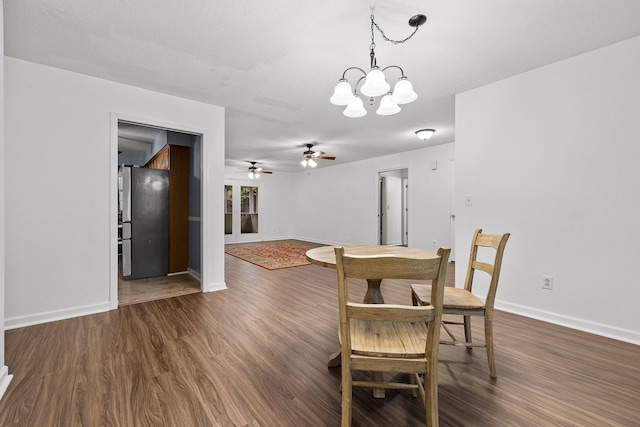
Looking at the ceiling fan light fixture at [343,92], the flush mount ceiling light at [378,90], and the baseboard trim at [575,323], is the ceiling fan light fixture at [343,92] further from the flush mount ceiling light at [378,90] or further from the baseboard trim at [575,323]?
the baseboard trim at [575,323]

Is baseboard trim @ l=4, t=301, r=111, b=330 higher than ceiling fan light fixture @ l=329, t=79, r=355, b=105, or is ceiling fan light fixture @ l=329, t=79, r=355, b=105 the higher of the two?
ceiling fan light fixture @ l=329, t=79, r=355, b=105

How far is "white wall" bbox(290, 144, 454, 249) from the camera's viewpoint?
598 cm

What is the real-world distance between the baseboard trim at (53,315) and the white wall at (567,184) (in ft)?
13.1

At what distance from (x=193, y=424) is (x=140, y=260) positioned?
3680mm

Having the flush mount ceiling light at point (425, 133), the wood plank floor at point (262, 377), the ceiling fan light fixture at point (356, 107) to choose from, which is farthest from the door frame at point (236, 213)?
the ceiling fan light fixture at point (356, 107)

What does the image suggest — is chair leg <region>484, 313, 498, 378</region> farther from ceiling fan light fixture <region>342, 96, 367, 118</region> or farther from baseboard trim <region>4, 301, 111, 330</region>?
baseboard trim <region>4, 301, 111, 330</region>

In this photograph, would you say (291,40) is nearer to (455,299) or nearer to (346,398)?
(455,299)

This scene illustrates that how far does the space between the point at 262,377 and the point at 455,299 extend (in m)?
1.36

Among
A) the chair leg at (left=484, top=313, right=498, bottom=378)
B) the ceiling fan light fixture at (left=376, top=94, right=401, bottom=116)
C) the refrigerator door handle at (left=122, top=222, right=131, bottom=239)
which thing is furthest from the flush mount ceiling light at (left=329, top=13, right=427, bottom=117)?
the refrigerator door handle at (left=122, top=222, right=131, bottom=239)

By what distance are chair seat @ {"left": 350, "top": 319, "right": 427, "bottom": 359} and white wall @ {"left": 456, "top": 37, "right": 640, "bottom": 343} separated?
6.79 feet

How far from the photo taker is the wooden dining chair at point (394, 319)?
3.71 ft

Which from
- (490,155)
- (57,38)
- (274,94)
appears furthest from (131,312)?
(490,155)

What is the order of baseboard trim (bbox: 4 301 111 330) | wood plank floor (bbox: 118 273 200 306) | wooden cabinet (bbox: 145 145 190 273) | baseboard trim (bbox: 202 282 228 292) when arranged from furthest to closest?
wooden cabinet (bbox: 145 145 190 273) → baseboard trim (bbox: 202 282 228 292) → wood plank floor (bbox: 118 273 200 306) → baseboard trim (bbox: 4 301 111 330)

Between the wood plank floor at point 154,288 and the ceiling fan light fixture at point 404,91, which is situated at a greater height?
the ceiling fan light fixture at point 404,91
